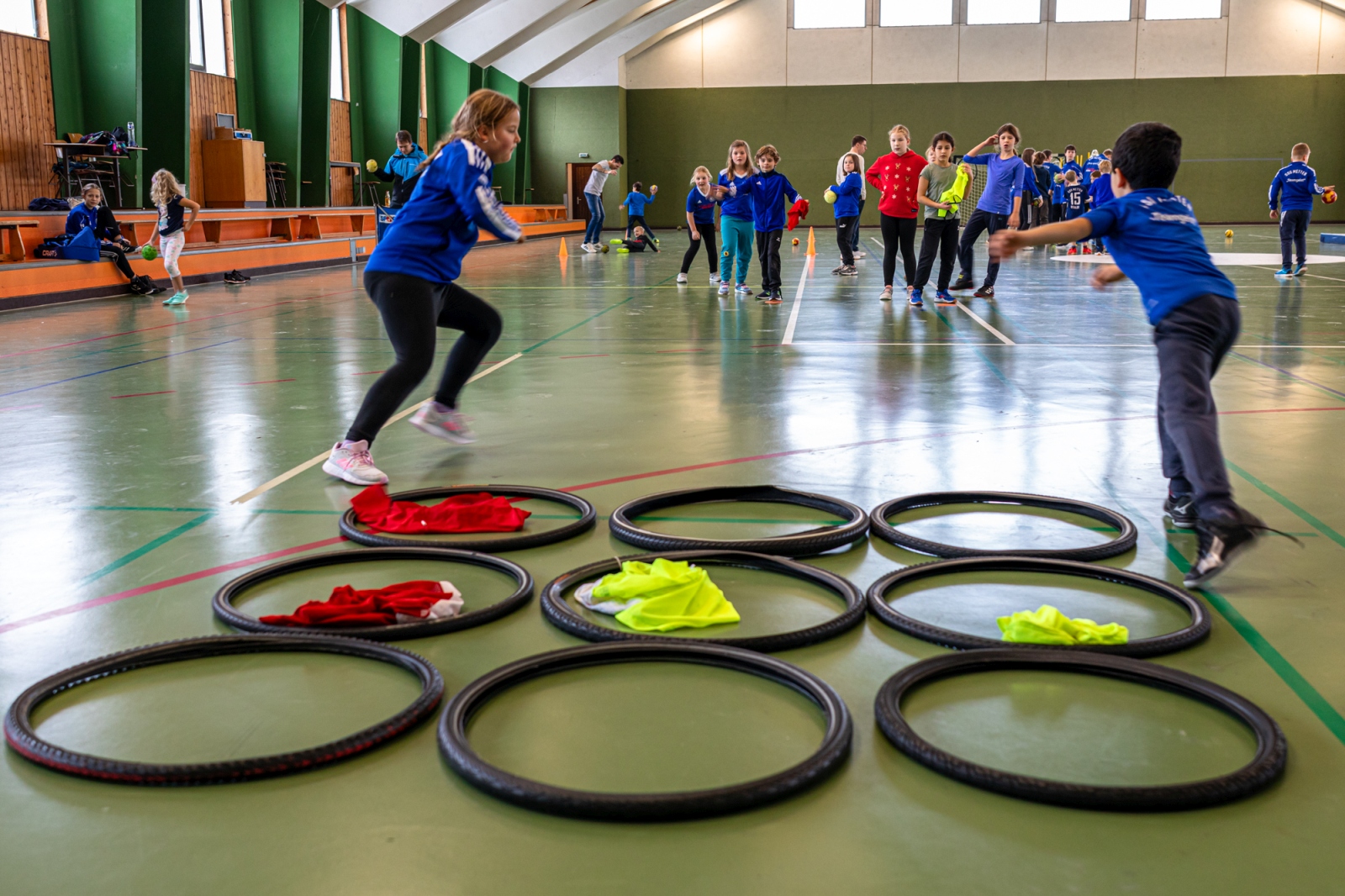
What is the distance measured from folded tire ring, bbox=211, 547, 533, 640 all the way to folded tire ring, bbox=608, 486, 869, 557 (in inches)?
20.6

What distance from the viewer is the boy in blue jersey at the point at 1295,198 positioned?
14.7 m

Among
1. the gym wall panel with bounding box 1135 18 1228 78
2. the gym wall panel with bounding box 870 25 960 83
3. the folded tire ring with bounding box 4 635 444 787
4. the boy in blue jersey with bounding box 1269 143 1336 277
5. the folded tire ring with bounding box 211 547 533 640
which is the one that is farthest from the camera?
the gym wall panel with bounding box 870 25 960 83

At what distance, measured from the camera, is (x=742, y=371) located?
7.93 m

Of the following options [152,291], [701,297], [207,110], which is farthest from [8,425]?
[207,110]

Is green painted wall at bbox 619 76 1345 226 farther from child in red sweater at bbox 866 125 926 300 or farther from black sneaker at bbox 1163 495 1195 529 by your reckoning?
black sneaker at bbox 1163 495 1195 529

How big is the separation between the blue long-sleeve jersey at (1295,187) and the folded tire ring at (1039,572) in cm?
1339

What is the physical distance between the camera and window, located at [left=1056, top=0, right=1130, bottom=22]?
3803 centimetres

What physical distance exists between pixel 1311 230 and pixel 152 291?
32.7 m

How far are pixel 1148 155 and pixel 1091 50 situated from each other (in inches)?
1535

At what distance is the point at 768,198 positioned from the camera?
1255 cm

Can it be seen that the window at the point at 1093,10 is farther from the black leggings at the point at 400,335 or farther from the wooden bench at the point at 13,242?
the black leggings at the point at 400,335

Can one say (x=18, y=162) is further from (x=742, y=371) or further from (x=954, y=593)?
(x=954, y=593)

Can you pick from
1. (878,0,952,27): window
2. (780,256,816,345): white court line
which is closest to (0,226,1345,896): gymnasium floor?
(780,256,816,345): white court line

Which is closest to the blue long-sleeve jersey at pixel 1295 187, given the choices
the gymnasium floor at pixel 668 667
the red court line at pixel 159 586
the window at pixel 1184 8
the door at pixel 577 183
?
the gymnasium floor at pixel 668 667
